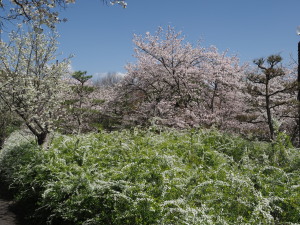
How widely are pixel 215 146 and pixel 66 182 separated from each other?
475 centimetres

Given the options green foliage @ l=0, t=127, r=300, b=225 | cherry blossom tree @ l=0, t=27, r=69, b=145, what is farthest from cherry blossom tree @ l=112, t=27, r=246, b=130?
green foliage @ l=0, t=127, r=300, b=225

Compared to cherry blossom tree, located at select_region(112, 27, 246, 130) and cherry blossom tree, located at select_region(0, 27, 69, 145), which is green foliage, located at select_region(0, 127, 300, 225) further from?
cherry blossom tree, located at select_region(112, 27, 246, 130)

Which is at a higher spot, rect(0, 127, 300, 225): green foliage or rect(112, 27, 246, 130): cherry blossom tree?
rect(112, 27, 246, 130): cherry blossom tree

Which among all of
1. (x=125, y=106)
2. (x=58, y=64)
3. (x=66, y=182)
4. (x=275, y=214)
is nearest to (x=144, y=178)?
(x=66, y=182)

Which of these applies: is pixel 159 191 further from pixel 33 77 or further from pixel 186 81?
pixel 186 81

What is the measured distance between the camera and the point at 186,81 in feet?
58.1

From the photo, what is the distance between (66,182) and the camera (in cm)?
499

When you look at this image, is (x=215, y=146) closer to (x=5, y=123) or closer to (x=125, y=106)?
(x=5, y=123)

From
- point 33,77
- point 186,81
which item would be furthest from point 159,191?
point 186,81

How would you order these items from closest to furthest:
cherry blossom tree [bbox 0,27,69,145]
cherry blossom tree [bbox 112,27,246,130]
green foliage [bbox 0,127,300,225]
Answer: green foliage [bbox 0,127,300,225]
cherry blossom tree [bbox 0,27,69,145]
cherry blossom tree [bbox 112,27,246,130]

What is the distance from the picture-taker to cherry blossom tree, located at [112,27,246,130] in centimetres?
1723

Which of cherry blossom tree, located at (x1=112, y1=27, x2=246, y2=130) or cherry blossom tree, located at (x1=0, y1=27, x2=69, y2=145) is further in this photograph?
cherry blossom tree, located at (x1=112, y1=27, x2=246, y2=130)

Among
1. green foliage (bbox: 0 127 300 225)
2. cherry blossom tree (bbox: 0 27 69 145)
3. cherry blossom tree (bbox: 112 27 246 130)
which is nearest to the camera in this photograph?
green foliage (bbox: 0 127 300 225)

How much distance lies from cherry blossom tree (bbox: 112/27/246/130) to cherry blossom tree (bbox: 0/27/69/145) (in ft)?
22.2
